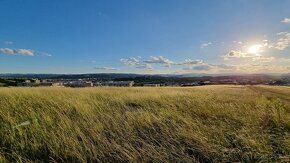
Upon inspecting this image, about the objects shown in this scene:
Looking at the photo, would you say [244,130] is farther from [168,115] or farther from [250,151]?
[168,115]

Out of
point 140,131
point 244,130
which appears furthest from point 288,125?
point 140,131

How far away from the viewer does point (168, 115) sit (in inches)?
263

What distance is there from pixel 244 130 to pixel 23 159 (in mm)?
4124

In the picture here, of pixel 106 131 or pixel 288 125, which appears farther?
pixel 288 125

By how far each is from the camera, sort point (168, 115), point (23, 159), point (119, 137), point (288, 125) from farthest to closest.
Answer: point (168, 115) < point (288, 125) < point (119, 137) < point (23, 159)

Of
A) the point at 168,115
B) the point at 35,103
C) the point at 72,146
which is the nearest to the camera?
the point at 72,146

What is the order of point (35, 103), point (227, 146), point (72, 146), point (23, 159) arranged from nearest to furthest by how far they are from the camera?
point (23, 159) → point (72, 146) → point (227, 146) → point (35, 103)

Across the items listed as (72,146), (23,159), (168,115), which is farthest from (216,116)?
(23,159)

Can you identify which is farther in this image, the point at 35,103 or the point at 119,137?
the point at 35,103

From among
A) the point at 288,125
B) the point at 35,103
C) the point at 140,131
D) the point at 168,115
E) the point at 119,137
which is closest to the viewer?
the point at 119,137

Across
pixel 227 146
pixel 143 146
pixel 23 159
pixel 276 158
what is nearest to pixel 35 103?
pixel 23 159

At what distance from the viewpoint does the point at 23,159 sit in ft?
12.6

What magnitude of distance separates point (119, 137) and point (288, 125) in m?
4.04

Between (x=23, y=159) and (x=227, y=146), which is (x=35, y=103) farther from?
(x=227, y=146)
